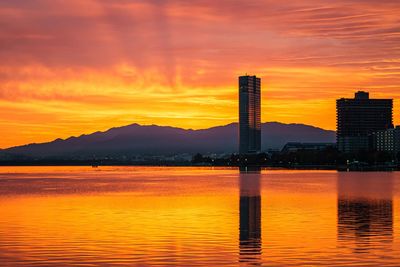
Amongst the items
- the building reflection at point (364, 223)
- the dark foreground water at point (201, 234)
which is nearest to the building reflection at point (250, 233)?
the dark foreground water at point (201, 234)

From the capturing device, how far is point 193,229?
1793 inches

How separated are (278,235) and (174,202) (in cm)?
3228

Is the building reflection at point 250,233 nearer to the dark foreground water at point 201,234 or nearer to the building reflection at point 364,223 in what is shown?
the dark foreground water at point 201,234

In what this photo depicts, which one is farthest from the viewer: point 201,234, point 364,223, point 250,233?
point 364,223

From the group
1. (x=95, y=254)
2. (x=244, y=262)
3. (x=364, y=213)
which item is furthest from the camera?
(x=364, y=213)

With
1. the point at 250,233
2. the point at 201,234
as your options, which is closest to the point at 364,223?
the point at 250,233

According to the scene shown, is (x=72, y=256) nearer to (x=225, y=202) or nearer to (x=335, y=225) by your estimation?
(x=335, y=225)

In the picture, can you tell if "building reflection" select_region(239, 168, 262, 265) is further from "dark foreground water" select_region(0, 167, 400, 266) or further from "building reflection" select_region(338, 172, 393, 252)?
"building reflection" select_region(338, 172, 393, 252)

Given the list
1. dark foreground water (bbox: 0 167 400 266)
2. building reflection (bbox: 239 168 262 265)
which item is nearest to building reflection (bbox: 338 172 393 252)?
dark foreground water (bbox: 0 167 400 266)

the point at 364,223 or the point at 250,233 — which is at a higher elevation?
the point at 364,223

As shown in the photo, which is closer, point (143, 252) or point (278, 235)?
point (143, 252)

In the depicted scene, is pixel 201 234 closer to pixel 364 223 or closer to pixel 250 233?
pixel 250 233

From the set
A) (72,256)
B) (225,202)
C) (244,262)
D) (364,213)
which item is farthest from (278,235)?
(225,202)

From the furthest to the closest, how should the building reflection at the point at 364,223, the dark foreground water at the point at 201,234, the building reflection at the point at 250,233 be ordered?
1. the building reflection at the point at 364,223
2. the building reflection at the point at 250,233
3. the dark foreground water at the point at 201,234
